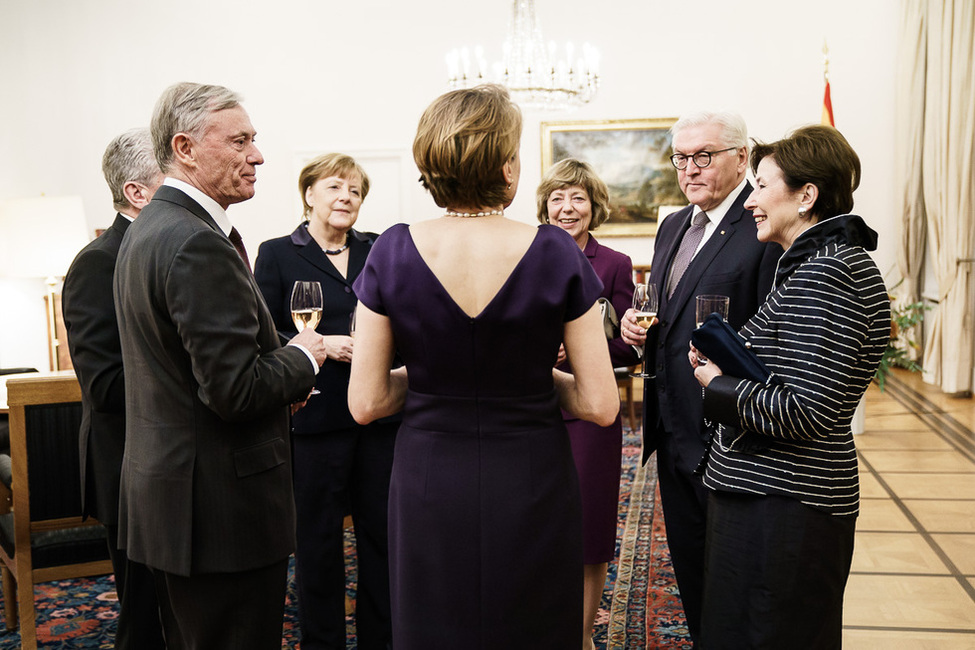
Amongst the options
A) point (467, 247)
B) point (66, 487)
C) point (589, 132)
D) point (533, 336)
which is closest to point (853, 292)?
point (533, 336)

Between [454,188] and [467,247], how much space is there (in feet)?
0.42

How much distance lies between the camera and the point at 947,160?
7.73m

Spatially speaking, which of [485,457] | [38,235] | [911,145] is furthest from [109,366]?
[911,145]

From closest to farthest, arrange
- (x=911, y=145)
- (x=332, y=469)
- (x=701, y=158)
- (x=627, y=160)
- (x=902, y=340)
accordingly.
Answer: (x=701, y=158) < (x=332, y=469) < (x=911, y=145) < (x=902, y=340) < (x=627, y=160)

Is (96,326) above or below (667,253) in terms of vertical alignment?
below

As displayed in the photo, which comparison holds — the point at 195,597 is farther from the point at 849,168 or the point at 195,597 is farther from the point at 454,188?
the point at 849,168

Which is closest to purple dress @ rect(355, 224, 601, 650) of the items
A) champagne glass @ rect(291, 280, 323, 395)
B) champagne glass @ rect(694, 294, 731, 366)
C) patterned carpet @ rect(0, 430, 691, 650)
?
champagne glass @ rect(694, 294, 731, 366)

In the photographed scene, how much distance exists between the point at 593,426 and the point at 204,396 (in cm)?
150

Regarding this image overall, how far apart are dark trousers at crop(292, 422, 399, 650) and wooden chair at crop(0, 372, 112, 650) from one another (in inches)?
32.1

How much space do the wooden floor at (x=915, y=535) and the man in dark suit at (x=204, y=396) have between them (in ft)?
7.63

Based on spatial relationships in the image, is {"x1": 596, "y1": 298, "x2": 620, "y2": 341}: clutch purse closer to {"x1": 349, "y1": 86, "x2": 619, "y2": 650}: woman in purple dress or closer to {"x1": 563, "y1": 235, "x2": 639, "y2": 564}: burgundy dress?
{"x1": 563, "y1": 235, "x2": 639, "y2": 564}: burgundy dress

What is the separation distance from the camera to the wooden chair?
2.93m

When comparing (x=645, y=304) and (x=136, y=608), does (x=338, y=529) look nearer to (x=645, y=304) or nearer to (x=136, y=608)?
(x=136, y=608)

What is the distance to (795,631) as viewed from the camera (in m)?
1.92
